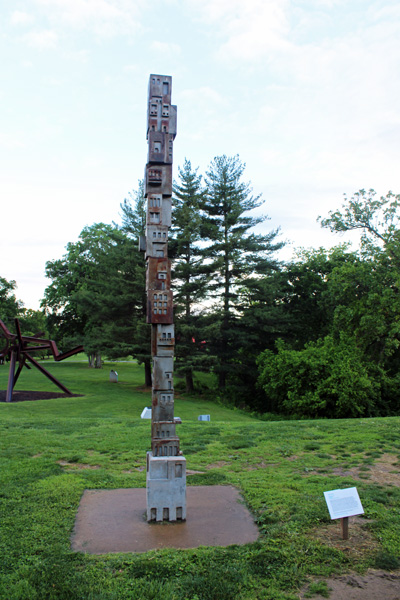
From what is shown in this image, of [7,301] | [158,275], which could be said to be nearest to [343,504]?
[158,275]

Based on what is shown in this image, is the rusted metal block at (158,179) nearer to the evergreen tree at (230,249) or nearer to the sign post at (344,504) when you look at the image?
the sign post at (344,504)

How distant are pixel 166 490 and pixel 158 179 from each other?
3749 millimetres

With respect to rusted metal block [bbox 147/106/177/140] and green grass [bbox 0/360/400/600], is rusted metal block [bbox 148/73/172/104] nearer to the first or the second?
rusted metal block [bbox 147/106/177/140]

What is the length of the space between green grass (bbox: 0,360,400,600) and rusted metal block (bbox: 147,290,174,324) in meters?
2.44

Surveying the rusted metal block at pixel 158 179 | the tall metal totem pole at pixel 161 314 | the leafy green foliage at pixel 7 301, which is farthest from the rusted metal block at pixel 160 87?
the leafy green foliage at pixel 7 301

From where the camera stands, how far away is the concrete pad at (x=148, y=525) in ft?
15.8

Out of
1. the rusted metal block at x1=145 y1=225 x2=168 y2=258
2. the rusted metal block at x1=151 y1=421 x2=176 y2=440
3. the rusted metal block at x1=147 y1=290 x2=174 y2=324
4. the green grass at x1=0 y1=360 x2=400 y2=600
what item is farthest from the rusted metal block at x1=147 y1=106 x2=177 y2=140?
the green grass at x1=0 y1=360 x2=400 y2=600

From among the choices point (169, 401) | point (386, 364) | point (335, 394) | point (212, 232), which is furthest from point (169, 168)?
point (386, 364)

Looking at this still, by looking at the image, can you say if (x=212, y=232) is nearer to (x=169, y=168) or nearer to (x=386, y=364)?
(x=386, y=364)

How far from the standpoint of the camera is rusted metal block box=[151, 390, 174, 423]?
575 cm

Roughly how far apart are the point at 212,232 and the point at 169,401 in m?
21.6

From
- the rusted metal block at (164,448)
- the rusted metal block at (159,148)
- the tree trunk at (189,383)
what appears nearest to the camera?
the rusted metal block at (164,448)

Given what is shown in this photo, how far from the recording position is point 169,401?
581 centimetres

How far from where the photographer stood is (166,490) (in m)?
5.45
